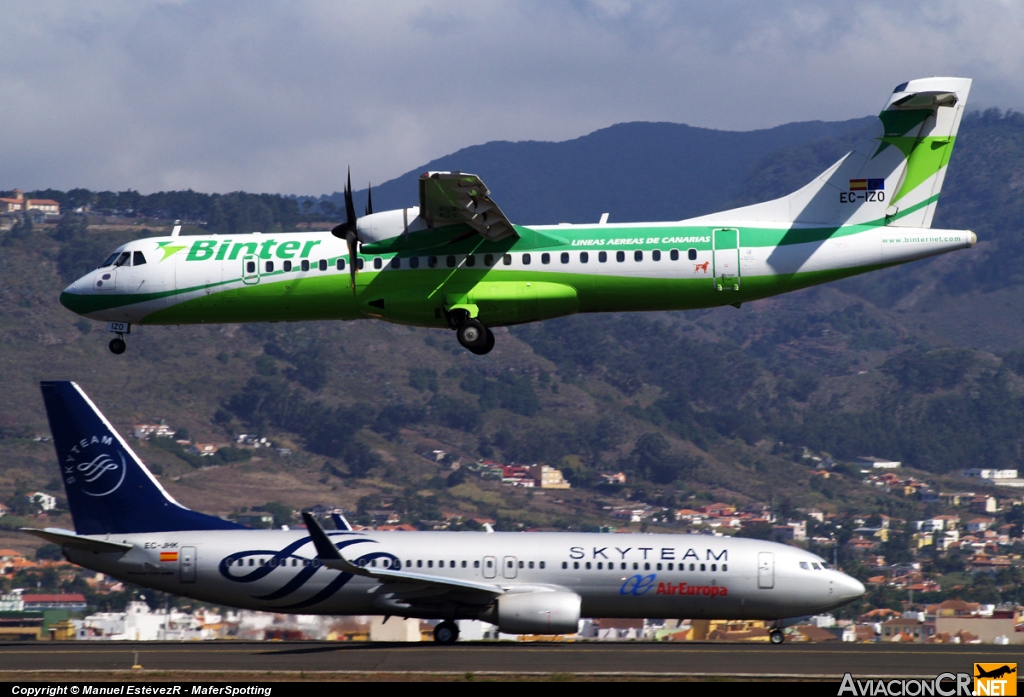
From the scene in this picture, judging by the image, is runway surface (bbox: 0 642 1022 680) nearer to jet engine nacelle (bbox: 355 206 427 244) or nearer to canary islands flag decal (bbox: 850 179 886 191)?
jet engine nacelle (bbox: 355 206 427 244)

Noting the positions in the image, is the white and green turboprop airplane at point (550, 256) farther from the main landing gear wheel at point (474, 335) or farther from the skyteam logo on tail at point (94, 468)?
the skyteam logo on tail at point (94, 468)

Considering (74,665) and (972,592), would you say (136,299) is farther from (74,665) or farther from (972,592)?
(972,592)

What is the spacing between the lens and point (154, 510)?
46125mm

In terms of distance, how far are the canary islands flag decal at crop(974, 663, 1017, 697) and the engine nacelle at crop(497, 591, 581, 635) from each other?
1217 centimetres

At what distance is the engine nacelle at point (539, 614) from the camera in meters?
43.5

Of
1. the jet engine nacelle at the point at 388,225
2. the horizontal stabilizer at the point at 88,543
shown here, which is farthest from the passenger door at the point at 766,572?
A: the horizontal stabilizer at the point at 88,543

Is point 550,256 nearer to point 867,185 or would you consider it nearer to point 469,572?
point 867,185

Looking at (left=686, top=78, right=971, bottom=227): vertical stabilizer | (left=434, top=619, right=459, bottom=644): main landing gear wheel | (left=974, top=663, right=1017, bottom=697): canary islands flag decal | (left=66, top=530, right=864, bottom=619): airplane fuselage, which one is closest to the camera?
(left=974, top=663, right=1017, bottom=697): canary islands flag decal

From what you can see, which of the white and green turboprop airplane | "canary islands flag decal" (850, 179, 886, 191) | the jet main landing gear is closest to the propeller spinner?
the white and green turboprop airplane

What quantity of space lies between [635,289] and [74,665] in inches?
696

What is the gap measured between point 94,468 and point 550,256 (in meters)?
18.1

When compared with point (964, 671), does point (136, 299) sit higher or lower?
higher

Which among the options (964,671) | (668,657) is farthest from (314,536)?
(964,671)

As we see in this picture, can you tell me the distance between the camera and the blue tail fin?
46.1 metres
